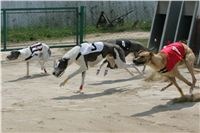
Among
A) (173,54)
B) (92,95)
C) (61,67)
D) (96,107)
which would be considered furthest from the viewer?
(61,67)

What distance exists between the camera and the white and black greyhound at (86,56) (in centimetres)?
1110

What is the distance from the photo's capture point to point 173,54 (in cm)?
979

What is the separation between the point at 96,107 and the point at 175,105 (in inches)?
51.5

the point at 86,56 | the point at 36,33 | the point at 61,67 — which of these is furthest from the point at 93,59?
the point at 36,33

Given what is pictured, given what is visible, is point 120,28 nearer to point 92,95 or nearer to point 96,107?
point 92,95

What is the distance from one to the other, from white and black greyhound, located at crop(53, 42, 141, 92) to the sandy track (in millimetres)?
432

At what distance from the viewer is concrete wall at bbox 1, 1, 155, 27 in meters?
24.1

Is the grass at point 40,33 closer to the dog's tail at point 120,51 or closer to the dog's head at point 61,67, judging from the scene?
the dog's tail at point 120,51

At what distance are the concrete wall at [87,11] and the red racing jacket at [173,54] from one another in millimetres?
13922

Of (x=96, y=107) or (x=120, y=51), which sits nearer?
(x=96, y=107)

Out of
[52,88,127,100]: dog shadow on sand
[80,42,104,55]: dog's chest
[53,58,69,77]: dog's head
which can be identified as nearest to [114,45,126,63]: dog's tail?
[80,42,104,55]: dog's chest

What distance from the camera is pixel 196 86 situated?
10953 mm

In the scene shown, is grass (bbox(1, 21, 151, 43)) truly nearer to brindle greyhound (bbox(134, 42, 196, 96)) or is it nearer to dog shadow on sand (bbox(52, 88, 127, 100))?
dog shadow on sand (bbox(52, 88, 127, 100))

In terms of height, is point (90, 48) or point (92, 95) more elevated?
point (90, 48)
